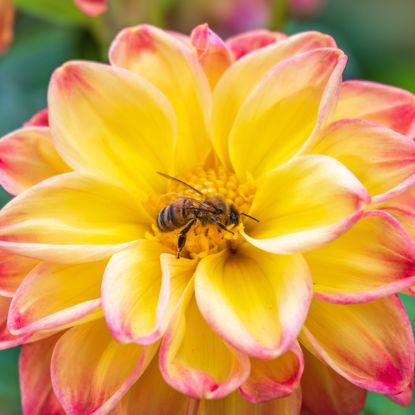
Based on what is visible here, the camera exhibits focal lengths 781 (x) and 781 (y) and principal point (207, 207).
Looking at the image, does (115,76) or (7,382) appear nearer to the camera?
(115,76)

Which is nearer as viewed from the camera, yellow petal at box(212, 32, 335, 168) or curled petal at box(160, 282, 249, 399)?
curled petal at box(160, 282, 249, 399)

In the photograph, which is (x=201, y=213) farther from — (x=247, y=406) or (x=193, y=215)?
(x=247, y=406)

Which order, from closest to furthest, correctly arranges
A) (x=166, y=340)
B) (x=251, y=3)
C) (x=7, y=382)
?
(x=166, y=340), (x=7, y=382), (x=251, y=3)

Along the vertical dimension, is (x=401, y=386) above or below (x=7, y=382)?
above

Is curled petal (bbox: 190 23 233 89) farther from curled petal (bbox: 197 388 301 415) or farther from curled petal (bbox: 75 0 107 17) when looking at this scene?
curled petal (bbox: 197 388 301 415)

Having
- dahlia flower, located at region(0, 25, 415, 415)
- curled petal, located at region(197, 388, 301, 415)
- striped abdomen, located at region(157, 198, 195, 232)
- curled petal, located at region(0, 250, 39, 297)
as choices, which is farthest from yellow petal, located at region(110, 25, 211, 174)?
curled petal, located at region(197, 388, 301, 415)

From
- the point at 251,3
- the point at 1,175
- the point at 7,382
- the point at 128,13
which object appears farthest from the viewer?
the point at 251,3

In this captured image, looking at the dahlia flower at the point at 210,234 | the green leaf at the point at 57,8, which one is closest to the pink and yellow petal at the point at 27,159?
the dahlia flower at the point at 210,234

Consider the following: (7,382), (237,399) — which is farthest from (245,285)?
(7,382)

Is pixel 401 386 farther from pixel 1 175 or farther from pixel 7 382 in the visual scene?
pixel 7 382
